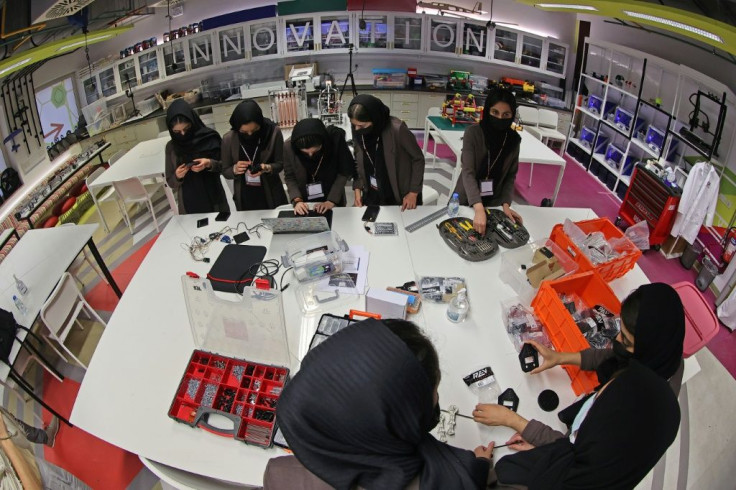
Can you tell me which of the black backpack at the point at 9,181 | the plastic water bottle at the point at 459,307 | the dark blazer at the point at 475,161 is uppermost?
the dark blazer at the point at 475,161

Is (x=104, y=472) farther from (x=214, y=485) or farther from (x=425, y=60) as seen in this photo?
(x=425, y=60)

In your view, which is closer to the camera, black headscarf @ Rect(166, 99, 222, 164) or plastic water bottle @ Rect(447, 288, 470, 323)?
plastic water bottle @ Rect(447, 288, 470, 323)

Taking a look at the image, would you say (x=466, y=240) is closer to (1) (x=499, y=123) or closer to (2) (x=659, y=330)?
(1) (x=499, y=123)

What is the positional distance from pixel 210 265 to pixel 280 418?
1.82 metres

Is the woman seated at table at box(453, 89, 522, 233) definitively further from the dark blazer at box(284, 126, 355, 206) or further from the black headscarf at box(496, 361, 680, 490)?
the black headscarf at box(496, 361, 680, 490)

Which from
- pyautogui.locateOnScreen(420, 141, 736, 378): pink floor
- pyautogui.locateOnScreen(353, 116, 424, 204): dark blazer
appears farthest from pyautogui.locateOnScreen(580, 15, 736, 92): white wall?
pyautogui.locateOnScreen(353, 116, 424, 204): dark blazer

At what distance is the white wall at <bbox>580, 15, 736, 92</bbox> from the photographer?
3.68 m

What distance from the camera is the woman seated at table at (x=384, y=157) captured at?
2.80m

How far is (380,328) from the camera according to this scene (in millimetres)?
973

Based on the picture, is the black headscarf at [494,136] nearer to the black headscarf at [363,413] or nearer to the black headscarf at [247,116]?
the black headscarf at [247,116]

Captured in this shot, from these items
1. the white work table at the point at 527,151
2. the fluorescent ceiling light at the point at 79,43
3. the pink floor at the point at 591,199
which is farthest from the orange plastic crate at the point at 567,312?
the fluorescent ceiling light at the point at 79,43

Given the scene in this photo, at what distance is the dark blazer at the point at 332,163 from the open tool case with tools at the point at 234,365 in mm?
1291

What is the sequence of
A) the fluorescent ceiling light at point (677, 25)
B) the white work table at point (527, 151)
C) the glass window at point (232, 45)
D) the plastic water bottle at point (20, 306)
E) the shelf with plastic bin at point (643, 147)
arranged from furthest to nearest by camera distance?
the glass window at point (232, 45), the shelf with plastic bin at point (643, 147), the white work table at point (527, 151), the plastic water bottle at point (20, 306), the fluorescent ceiling light at point (677, 25)

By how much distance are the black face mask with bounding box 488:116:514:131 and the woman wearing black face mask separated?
2.22 metres
